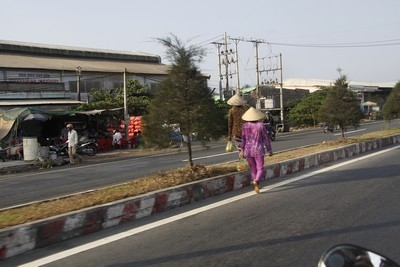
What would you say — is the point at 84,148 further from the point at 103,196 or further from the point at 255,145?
the point at 103,196

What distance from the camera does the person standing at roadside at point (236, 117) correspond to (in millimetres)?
9922

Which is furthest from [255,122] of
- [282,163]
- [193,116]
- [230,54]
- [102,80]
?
[230,54]

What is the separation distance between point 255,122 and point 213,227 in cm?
326

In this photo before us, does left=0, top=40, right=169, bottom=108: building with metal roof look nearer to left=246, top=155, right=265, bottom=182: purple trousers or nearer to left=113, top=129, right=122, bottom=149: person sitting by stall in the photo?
left=113, top=129, right=122, bottom=149: person sitting by stall

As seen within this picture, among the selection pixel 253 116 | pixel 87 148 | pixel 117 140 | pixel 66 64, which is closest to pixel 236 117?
pixel 253 116

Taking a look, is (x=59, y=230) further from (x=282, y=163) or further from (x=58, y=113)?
(x=58, y=113)

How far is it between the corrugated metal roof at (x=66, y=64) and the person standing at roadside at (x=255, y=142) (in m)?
25.9

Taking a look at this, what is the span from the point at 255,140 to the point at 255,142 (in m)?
0.04

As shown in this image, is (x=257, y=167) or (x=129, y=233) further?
(x=257, y=167)

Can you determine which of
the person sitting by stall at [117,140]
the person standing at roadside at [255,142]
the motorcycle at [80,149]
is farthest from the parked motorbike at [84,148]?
the person standing at roadside at [255,142]


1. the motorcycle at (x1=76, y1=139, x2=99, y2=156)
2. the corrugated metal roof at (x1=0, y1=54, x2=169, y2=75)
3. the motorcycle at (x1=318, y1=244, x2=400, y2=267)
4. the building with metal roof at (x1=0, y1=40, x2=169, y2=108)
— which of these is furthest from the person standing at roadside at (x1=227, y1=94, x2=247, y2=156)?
the corrugated metal roof at (x1=0, y1=54, x2=169, y2=75)

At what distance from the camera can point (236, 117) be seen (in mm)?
9969

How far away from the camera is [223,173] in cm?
954

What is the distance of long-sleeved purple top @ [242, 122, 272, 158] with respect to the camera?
28.9ft
